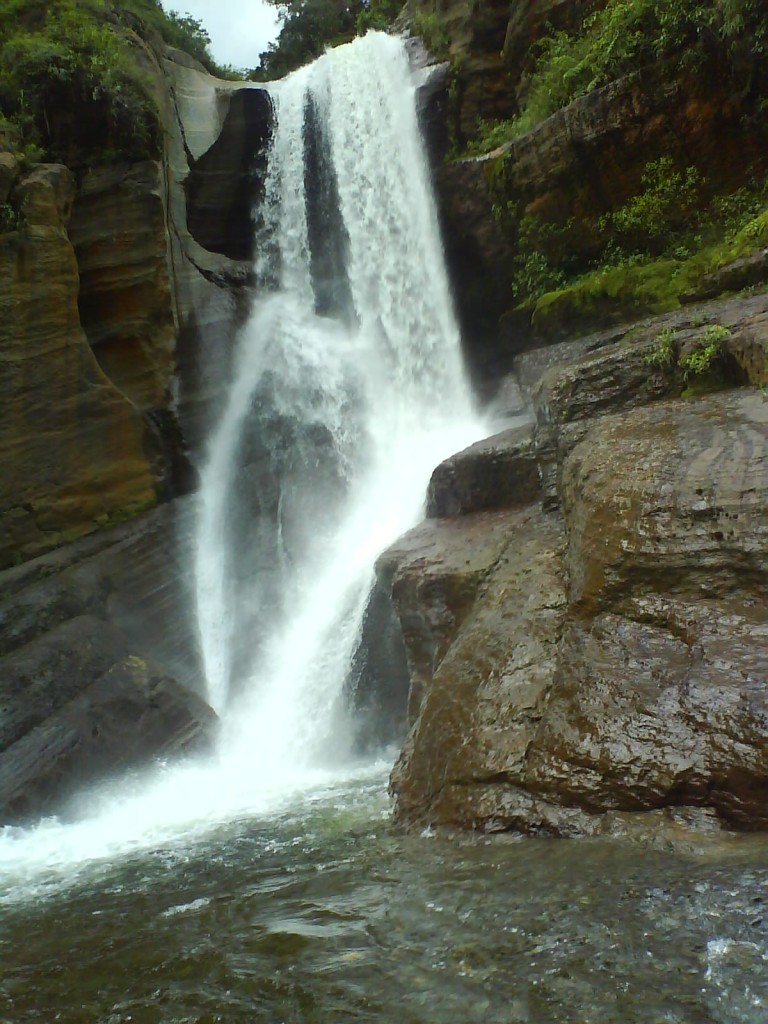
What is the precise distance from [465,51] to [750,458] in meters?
13.9

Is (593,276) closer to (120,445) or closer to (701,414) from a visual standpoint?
(701,414)

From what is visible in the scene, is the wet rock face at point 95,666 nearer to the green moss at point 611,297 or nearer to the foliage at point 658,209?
the green moss at point 611,297

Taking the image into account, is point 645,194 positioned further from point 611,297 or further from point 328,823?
point 328,823

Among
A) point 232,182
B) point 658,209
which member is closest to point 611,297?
point 658,209

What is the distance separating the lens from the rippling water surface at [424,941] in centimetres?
256

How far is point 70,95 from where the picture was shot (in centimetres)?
1266

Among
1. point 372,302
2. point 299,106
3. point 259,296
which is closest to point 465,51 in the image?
point 299,106

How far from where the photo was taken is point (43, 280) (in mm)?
11172

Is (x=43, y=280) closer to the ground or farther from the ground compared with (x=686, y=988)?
farther from the ground

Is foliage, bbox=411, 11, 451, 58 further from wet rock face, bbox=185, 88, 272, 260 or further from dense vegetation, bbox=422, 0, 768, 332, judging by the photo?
wet rock face, bbox=185, 88, 272, 260

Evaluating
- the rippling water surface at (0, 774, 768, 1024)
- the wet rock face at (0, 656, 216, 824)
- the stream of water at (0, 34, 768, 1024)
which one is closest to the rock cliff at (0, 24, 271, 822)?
the wet rock face at (0, 656, 216, 824)

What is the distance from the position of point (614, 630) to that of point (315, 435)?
9385mm

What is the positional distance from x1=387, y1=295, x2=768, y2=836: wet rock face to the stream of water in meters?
0.41

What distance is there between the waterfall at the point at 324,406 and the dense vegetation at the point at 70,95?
11.7ft
